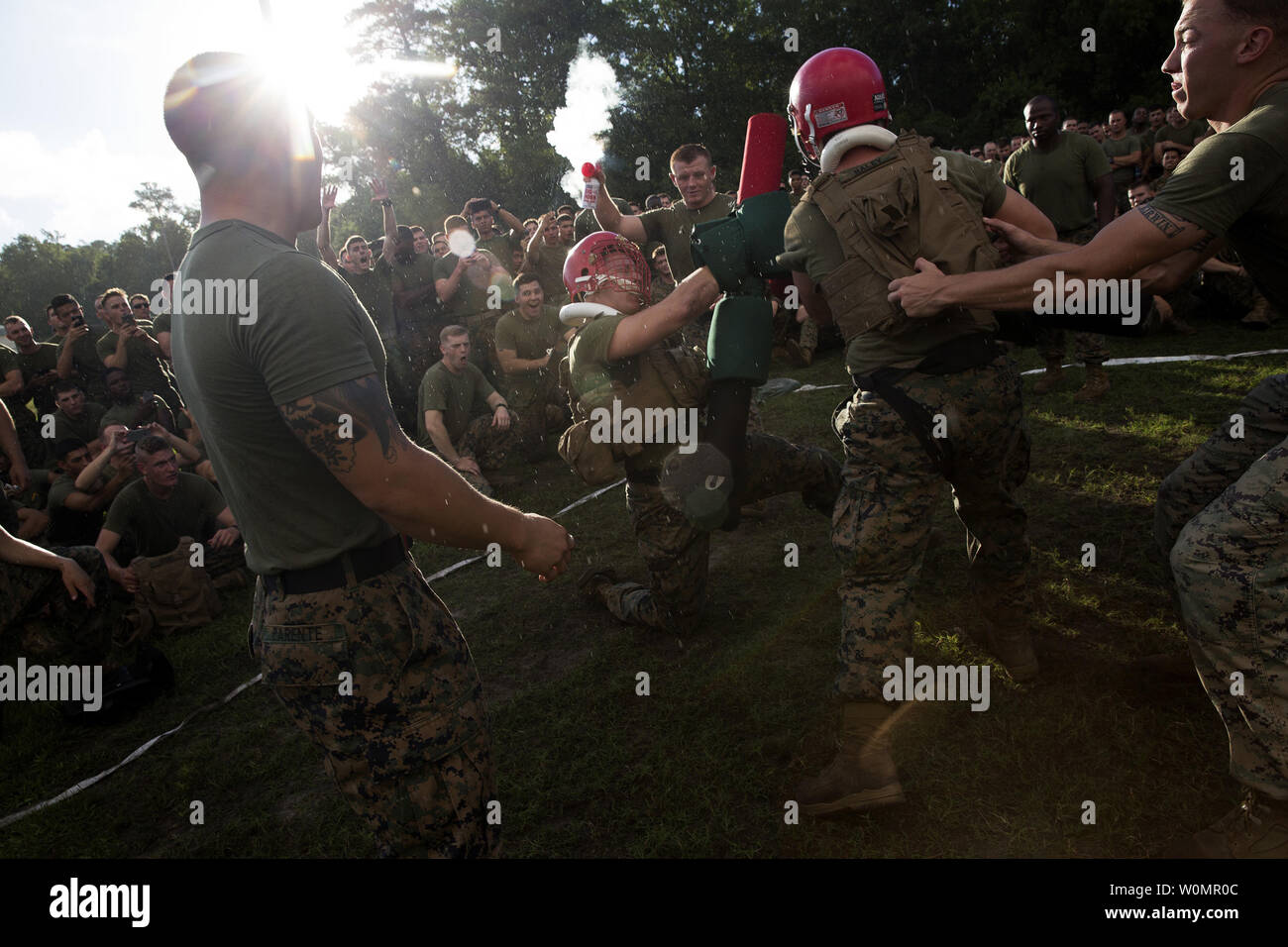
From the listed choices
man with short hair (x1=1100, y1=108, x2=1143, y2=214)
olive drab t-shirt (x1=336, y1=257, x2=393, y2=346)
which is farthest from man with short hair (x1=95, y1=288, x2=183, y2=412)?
man with short hair (x1=1100, y1=108, x2=1143, y2=214)

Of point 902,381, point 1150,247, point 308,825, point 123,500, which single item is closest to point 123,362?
point 123,500

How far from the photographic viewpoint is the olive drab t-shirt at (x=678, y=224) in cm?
665

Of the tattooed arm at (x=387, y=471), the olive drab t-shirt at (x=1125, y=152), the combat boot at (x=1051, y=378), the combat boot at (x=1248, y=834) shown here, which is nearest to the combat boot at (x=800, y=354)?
the combat boot at (x=1051, y=378)

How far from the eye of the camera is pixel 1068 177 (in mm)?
7105

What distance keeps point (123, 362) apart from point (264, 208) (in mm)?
9030

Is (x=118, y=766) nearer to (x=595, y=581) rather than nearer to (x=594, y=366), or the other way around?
(x=595, y=581)

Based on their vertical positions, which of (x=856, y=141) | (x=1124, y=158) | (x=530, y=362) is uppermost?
(x=1124, y=158)

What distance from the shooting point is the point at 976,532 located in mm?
3301

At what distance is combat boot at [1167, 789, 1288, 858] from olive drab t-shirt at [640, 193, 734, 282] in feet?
17.8

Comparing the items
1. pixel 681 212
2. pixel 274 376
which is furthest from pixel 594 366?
pixel 681 212

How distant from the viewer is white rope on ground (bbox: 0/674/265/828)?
12.6ft

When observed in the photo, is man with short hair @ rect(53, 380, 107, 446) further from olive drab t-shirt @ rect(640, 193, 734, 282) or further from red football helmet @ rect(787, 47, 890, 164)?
red football helmet @ rect(787, 47, 890, 164)

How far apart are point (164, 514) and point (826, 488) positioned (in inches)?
217

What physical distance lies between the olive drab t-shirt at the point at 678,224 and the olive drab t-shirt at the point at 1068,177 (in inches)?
115
